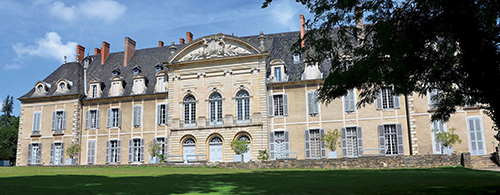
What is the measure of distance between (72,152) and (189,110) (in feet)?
27.5

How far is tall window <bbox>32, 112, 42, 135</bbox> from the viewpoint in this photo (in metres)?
31.5

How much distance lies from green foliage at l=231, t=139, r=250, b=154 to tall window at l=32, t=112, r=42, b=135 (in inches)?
569

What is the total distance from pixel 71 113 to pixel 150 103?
19.2 feet

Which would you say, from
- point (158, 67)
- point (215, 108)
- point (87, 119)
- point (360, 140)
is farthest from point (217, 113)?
point (87, 119)

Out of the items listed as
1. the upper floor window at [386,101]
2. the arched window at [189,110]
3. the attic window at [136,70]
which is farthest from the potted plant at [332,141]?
the attic window at [136,70]

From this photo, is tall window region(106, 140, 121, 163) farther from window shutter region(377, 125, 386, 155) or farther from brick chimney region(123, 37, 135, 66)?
window shutter region(377, 125, 386, 155)

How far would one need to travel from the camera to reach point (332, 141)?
86.3 ft

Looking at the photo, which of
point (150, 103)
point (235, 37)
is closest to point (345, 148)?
point (235, 37)

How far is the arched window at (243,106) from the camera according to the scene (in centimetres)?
2833

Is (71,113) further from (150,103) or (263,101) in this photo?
(263,101)

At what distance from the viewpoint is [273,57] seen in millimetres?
30516

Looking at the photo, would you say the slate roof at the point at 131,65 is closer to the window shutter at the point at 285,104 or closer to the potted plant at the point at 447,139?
the window shutter at the point at 285,104

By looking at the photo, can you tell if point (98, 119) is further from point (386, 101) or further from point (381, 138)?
point (386, 101)

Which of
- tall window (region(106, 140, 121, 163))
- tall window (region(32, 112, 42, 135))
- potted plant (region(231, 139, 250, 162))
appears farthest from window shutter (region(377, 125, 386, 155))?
tall window (region(32, 112, 42, 135))
